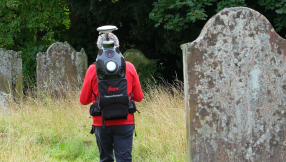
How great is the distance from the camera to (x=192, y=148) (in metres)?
4.21

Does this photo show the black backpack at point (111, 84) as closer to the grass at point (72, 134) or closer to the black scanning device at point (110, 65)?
the black scanning device at point (110, 65)

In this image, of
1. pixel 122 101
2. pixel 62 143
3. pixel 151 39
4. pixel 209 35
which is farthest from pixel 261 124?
pixel 151 39

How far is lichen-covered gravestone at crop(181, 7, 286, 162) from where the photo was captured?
164 inches

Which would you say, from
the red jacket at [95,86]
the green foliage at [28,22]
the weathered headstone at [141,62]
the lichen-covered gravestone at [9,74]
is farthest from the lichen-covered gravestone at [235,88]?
the green foliage at [28,22]

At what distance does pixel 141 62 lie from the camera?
33.9ft

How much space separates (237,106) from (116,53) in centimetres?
137

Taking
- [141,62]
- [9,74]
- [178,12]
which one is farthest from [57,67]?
[178,12]

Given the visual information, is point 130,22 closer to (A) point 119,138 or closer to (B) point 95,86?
(B) point 95,86

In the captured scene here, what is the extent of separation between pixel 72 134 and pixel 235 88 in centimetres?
358

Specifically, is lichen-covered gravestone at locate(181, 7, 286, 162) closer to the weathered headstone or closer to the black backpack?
the black backpack

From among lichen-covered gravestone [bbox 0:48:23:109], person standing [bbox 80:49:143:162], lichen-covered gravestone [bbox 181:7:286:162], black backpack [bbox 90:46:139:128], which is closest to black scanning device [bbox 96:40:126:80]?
black backpack [bbox 90:46:139:128]

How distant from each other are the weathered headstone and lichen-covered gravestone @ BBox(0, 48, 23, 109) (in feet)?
8.82

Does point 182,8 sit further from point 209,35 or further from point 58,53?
point 209,35

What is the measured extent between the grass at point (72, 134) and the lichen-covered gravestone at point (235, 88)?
911 mm
